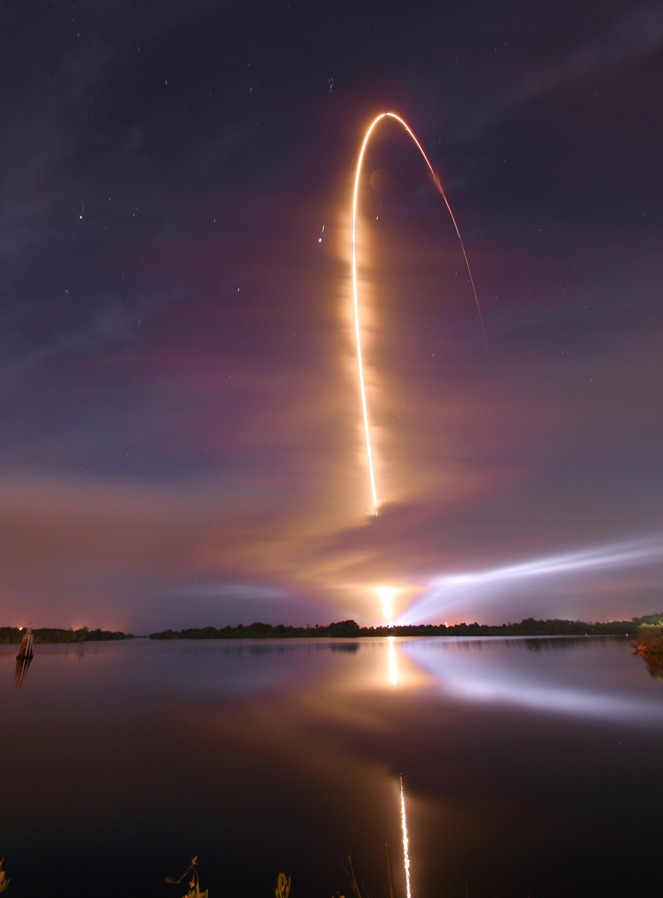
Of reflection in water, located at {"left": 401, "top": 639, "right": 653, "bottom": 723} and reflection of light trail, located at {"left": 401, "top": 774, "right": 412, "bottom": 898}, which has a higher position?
reflection in water, located at {"left": 401, "top": 639, "right": 653, "bottom": 723}

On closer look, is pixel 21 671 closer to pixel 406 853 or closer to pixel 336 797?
pixel 336 797

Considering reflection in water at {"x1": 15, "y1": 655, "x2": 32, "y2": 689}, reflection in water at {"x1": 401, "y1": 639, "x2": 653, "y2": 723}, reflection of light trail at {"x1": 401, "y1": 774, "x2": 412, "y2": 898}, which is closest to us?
reflection of light trail at {"x1": 401, "y1": 774, "x2": 412, "y2": 898}

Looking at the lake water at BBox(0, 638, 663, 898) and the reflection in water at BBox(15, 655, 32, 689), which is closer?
the lake water at BBox(0, 638, 663, 898)

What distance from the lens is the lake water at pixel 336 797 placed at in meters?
9.20

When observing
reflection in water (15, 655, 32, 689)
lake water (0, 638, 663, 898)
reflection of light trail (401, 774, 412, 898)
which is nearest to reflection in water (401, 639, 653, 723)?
lake water (0, 638, 663, 898)

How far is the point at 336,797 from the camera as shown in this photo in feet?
44.0

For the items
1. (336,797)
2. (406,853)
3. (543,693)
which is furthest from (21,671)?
(406,853)

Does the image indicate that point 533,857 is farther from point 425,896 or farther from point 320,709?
point 320,709

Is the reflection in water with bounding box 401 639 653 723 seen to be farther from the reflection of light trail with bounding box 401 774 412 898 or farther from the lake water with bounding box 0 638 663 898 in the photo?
the reflection of light trail with bounding box 401 774 412 898

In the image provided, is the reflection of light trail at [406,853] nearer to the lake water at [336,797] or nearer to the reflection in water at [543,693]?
the lake water at [336,797]

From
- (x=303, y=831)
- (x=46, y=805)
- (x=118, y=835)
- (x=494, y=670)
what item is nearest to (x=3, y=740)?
(x=46, y=805)

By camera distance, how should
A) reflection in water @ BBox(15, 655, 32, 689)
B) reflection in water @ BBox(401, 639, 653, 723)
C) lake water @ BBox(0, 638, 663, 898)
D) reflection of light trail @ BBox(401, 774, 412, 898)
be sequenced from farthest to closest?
reflection in water @ BBox(15, 655, 32, 689), reflection in water @ BBox(401, 639, 653, 723), lake water @ BBox(0, 638, 663, 898), reflection of light trail @ BBox(401, 774, 412, 898)

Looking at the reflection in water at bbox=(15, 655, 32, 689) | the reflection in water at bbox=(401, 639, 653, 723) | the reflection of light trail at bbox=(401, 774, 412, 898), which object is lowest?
the reflection of light trail at bbox=(401, 774, 412, 898)

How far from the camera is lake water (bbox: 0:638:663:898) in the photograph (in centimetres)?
920
